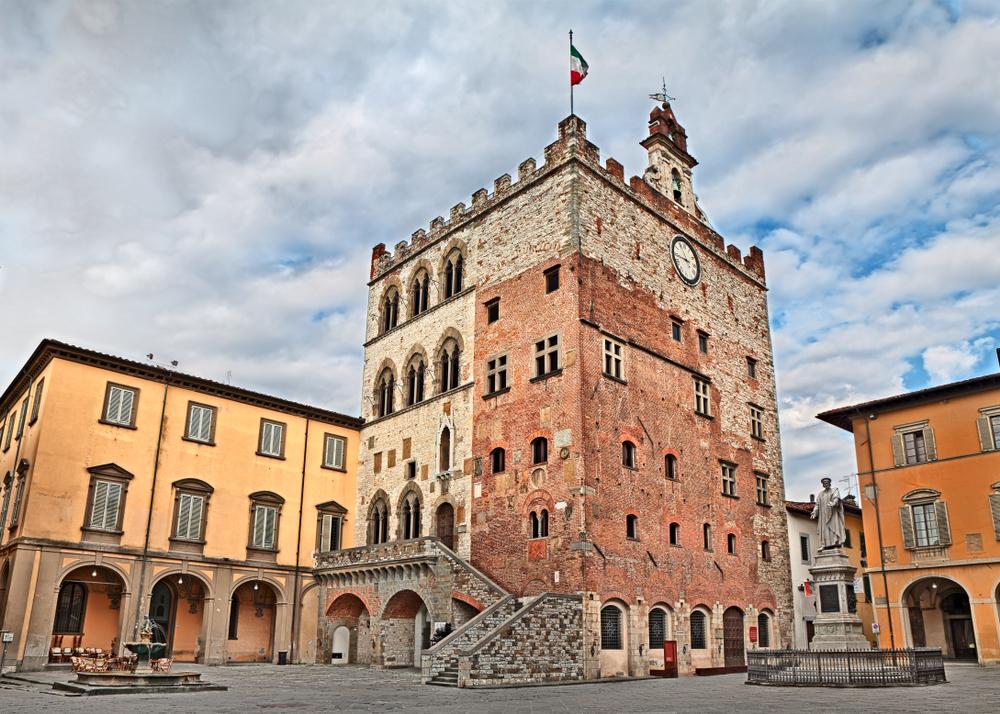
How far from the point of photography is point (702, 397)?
33.4m

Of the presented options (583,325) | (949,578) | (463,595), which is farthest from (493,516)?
(949,578)

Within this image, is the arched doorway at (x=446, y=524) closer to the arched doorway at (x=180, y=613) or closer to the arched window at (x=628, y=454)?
the arched window at (x=628, y=454)

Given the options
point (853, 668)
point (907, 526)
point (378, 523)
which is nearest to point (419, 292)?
point (378, 523)

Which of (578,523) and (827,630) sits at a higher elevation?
(578,523)

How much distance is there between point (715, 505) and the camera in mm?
32094

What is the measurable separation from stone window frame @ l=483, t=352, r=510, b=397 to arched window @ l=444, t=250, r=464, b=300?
463 centimetres

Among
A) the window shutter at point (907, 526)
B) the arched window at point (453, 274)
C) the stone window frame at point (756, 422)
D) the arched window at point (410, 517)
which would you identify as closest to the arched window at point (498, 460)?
the arched window at point (410, 517)

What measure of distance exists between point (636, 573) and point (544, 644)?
5234 millimetres

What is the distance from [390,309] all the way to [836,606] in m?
24.4

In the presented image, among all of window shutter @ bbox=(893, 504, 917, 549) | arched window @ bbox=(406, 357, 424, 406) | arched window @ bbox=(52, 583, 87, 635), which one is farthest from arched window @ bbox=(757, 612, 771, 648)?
arched window @ bbox=(52, 583, 87, 635)

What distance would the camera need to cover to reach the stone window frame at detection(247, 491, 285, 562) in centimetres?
3350

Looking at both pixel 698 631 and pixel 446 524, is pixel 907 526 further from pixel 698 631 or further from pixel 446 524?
pixel 446 524

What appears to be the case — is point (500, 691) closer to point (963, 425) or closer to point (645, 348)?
point (645, 348)

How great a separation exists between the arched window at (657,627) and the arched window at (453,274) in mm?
15511
